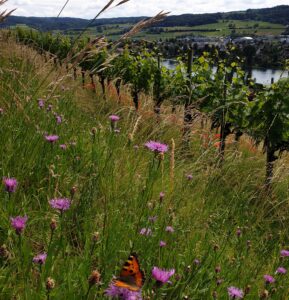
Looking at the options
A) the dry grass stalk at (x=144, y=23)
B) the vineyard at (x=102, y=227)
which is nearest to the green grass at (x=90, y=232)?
the vineyard at (x=102, y=227)

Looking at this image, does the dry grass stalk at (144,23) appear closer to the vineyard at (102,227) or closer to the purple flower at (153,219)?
the vineyard at (102,227)

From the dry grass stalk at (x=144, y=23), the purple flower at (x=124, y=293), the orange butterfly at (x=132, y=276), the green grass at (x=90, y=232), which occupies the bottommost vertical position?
the green grass at (x=90, y=232)

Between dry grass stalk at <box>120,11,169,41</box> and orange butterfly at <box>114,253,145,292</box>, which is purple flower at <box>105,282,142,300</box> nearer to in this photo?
orange butterfly at <box>114,253,145,292</box>

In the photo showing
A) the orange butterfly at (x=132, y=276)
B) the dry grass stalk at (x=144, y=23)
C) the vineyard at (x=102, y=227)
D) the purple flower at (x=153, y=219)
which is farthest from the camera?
the dry grass stalk at (x=144, y=23)

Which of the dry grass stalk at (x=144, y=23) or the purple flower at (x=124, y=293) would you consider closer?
the purple flower at (x=124, y=293)

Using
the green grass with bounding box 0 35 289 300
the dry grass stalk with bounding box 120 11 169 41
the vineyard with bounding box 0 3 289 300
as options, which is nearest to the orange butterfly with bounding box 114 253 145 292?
the vineyard with bounding box 0 3 289 300

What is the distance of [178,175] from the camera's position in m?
4.38

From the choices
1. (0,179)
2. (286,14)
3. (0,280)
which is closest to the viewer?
(0,280)

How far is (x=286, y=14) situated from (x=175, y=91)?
181041 millimetres

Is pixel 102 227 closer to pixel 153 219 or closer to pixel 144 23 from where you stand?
pixel 153 219

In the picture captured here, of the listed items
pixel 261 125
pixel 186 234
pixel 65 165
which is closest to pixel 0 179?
pixel 65 165

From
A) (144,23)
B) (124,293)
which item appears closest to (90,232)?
(124,293)

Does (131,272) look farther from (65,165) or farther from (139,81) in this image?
(139,81)

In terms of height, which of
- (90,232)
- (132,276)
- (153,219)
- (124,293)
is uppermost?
(132,276)
